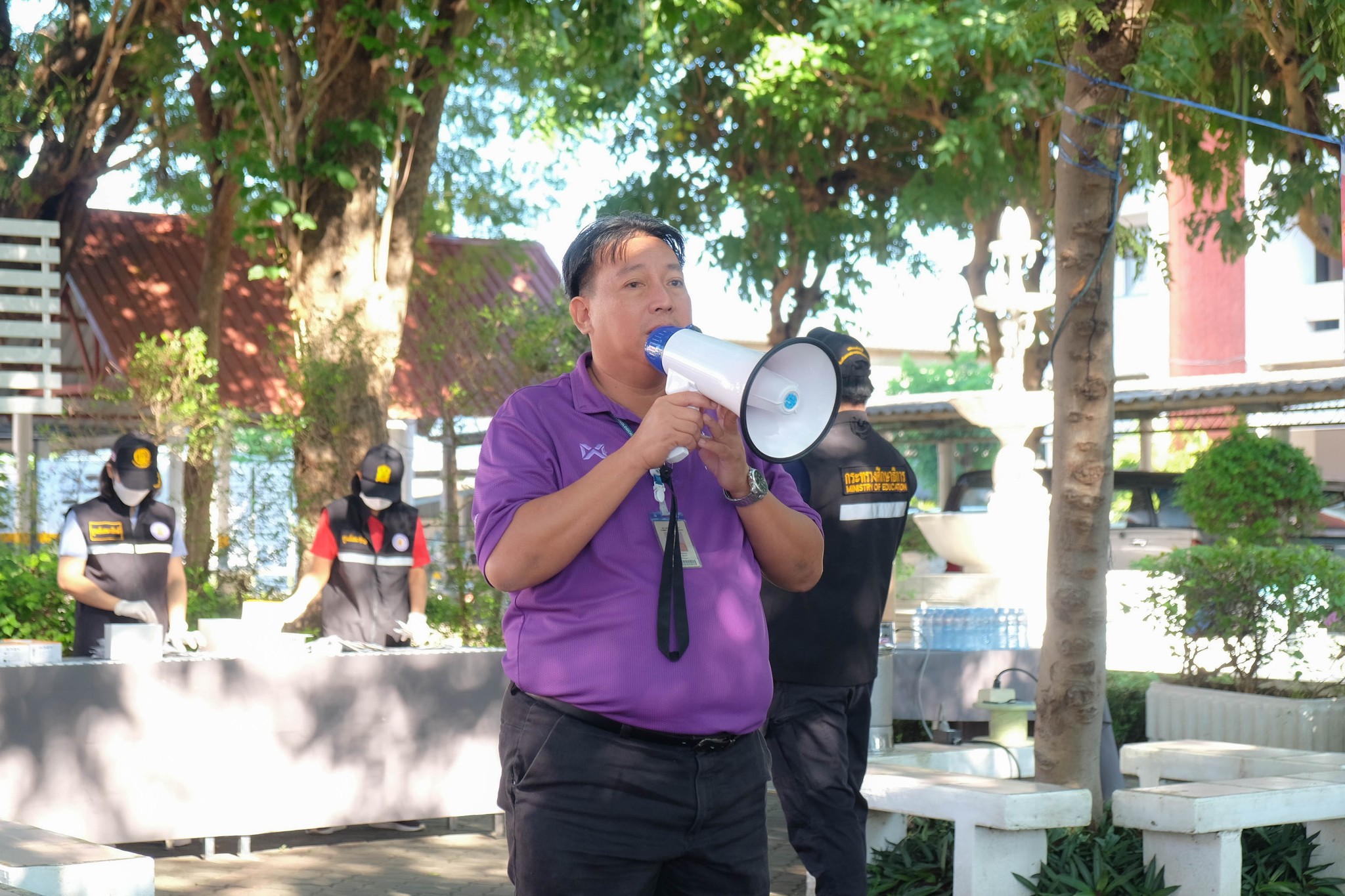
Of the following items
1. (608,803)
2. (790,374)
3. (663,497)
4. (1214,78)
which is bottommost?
(608,803)

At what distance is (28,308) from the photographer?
15836mm

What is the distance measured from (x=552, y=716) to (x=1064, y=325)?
3.30m

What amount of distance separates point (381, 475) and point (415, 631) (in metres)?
0.78

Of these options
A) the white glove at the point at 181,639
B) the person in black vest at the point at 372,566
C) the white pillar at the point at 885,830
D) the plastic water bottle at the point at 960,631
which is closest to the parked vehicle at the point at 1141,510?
the plastic water bottle at the point at 960,631

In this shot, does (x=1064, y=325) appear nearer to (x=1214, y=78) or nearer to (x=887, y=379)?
(x=1214, y=78)

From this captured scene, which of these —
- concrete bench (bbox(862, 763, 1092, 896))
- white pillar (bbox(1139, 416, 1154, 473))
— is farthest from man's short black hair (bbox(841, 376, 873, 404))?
white pillar (bbox(1139, 416, 1154, 473))

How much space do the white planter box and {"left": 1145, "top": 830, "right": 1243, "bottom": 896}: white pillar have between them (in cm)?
265

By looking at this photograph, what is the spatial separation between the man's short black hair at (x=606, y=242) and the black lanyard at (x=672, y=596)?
0.33m

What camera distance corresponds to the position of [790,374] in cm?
230

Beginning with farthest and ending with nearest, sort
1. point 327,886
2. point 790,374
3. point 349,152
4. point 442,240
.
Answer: point 442,240 → point 349,152 → point 327,886 → point 790,374

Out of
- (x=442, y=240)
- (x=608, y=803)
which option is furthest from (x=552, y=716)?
(x=442, y=240)

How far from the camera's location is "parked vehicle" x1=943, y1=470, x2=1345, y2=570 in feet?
59.8

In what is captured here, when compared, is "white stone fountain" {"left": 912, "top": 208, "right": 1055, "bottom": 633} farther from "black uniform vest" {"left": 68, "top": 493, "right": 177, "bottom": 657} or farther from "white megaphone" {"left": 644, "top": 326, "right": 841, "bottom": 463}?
"white megaphone" {"left": 644, "top": 326, "right": 841, "bottom": 463}

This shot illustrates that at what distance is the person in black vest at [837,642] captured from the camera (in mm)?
4469
